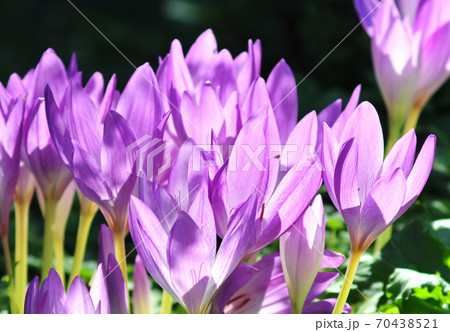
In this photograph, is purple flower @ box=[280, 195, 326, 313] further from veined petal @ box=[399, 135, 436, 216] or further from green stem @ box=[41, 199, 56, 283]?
A: green stem @ box=[41, 199, 56, 283]

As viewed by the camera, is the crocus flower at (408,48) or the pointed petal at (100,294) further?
the crocus flower at (408,48)

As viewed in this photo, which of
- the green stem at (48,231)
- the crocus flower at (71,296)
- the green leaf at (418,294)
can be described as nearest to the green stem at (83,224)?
the green stem at (48,231)

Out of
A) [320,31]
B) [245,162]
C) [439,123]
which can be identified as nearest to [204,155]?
[245,162]

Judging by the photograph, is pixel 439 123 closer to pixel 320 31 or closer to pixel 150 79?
pixel 320 31

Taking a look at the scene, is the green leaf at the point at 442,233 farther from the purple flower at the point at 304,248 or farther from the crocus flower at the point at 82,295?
the crocus flower at the point at 82,295

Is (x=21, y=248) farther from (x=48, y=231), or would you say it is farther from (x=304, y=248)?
(x=304, y=248)

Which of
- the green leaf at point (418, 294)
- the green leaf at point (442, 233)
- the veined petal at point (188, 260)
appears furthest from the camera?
the green leaf at point (442, 233)
